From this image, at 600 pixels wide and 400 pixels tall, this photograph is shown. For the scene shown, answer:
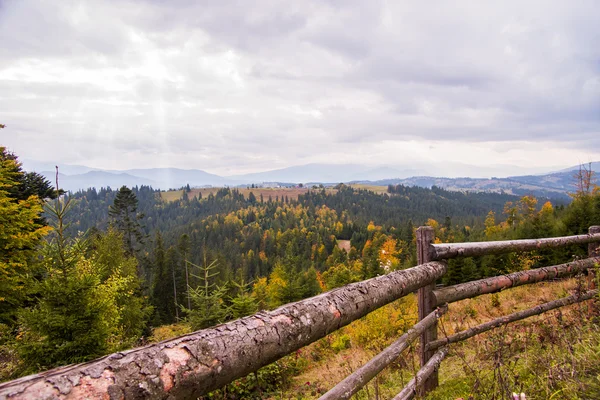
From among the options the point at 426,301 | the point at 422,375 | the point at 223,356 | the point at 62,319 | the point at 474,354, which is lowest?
the point at 474,354

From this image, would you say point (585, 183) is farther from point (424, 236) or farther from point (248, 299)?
point (424, 236)

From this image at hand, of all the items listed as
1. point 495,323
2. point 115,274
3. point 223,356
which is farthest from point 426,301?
point 115,274

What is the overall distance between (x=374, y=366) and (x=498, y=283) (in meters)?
2.39

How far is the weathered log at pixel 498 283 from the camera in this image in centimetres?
387

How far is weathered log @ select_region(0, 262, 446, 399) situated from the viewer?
44.8 inches

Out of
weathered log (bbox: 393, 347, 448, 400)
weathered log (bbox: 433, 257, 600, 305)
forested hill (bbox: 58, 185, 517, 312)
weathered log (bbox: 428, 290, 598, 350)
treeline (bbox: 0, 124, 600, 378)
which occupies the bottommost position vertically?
forested hill (bbox: 58, 185, 517, 312)

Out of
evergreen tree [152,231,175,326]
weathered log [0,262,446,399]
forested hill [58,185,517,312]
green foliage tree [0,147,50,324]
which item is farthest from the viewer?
forested hill [58,185,517,312]

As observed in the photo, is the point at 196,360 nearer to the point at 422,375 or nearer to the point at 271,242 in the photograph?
the point at 422,375

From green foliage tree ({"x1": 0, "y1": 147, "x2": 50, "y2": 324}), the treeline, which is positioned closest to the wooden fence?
the treeline

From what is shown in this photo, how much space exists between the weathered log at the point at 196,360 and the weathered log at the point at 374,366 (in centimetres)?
61

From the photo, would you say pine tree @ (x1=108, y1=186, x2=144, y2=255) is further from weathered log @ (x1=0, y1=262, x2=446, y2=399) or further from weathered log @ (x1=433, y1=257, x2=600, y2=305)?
weathered log @ (x1=0, y1=262, x2=446, y2=399)

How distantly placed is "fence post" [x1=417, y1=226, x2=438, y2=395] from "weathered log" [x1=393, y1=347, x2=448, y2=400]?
0.30ft

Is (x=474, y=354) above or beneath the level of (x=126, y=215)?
beneath

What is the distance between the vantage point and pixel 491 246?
13.6 feet
